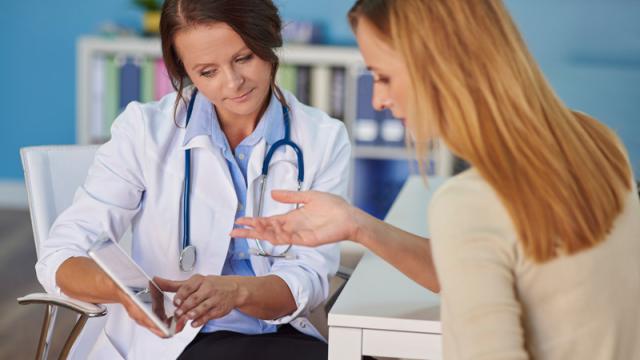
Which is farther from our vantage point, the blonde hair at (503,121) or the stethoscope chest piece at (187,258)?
the stethoscope chest piece at (187,258)

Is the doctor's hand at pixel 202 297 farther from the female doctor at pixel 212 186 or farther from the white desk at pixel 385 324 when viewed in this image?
the white desk at pixel 385 324

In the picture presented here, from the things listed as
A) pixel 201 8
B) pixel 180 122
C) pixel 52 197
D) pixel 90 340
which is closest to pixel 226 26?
pixel 201 8

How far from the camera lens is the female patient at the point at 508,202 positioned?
1059mm

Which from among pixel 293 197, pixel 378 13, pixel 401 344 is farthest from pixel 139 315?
pixel 378 13

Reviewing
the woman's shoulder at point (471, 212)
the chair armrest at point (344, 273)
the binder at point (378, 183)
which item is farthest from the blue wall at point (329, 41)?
the woman's shoulder at point (471, 212)

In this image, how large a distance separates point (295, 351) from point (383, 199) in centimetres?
308

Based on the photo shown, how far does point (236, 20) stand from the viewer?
5.98ft

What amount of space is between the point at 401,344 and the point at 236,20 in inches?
→ 27.7

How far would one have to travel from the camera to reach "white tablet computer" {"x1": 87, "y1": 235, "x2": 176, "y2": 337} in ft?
4.65

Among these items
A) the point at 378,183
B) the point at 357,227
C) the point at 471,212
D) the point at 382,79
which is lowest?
the point at 378,183

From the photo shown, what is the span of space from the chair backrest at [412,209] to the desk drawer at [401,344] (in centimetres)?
59

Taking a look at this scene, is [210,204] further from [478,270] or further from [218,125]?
[478,270]

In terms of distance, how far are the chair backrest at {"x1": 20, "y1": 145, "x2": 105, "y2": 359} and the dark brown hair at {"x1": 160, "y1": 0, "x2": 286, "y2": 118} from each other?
0.88ft

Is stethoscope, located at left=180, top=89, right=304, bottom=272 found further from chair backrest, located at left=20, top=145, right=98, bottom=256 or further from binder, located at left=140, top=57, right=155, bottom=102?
binder, located at left=140, top=57, right=155, bottom=102
